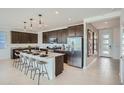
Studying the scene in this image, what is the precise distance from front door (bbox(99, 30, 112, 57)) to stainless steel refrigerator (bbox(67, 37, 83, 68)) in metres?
4.67

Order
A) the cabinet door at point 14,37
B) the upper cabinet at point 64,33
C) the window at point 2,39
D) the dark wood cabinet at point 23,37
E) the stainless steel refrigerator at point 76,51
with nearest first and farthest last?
the stainless steel refrigerator at point 76,51 < the upper cabinet at point 64,33 < the window at point 2,39 < the cabinet door at point 14,37 < the dark wood cabinet at point 23,37

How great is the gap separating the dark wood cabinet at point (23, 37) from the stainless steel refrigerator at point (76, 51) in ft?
16.4

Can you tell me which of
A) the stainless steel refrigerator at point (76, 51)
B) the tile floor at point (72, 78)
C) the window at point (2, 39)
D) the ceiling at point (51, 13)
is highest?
the ceiling at point (51, 13)

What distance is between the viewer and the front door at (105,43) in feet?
30.8

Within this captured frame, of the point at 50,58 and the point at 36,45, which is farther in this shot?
the point at 36,45

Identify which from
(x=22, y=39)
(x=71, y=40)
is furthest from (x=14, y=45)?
(x=71, y=40)

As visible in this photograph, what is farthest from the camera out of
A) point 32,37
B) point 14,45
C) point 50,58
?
point 32,37

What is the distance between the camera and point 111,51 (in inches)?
366

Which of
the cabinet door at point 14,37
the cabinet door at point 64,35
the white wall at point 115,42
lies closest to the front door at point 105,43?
the white wall at point 115,42

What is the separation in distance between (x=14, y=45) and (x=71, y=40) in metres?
5.47

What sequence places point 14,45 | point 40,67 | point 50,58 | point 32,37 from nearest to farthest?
1. point 50,58
2. point 40,67
3. point 14,45
4. point 32,37

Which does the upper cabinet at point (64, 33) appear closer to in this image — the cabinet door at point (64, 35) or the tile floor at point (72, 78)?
the cabinet door at point (64, 35)
